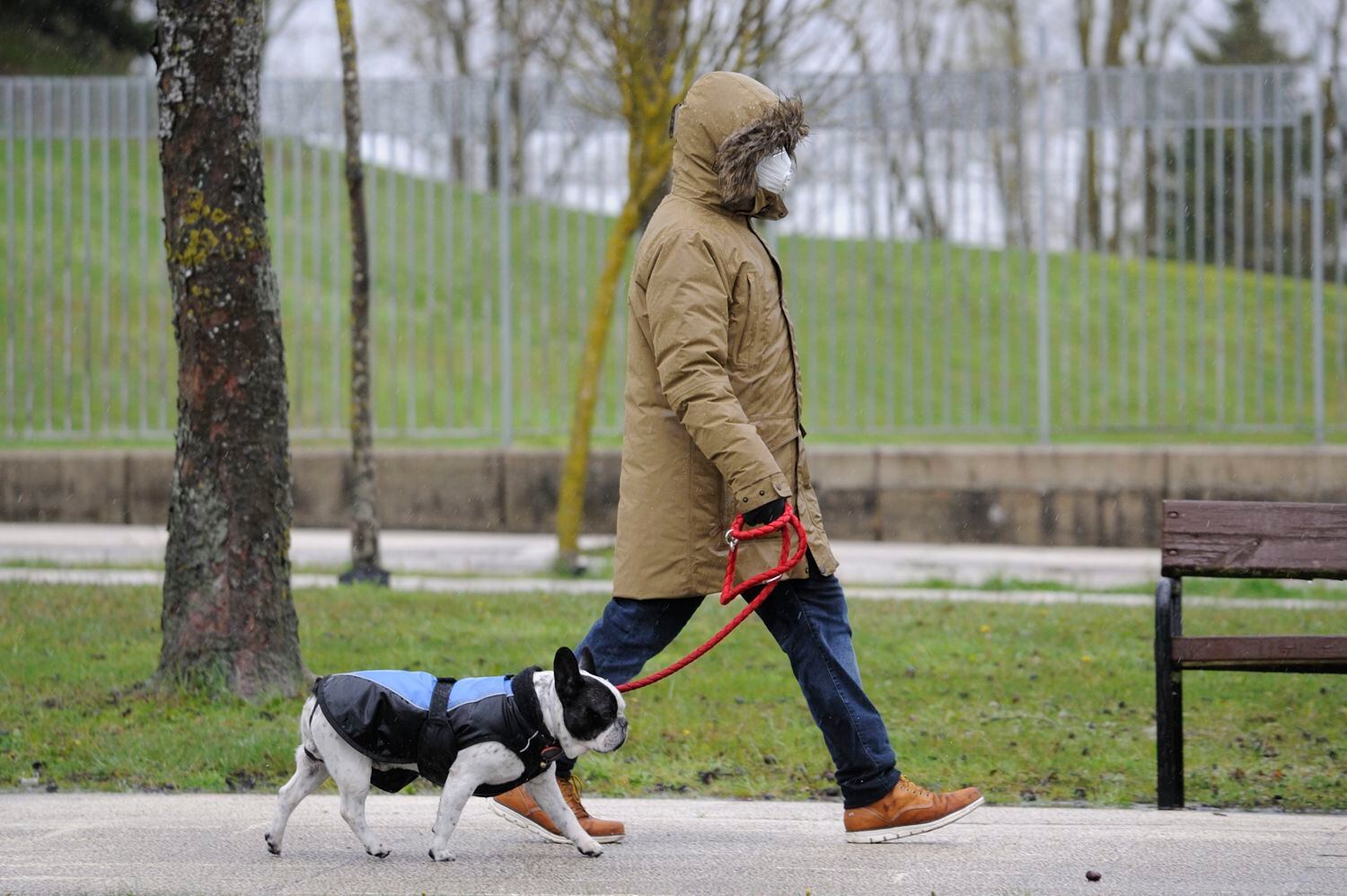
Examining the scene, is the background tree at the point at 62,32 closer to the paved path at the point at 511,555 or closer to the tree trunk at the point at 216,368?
the paved path at the point at 511,555

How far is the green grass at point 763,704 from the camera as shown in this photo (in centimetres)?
554

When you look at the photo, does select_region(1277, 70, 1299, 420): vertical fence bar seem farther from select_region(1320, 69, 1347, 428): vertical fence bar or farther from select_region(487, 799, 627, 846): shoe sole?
select_region(487, 799, 627, 846): shoe sole

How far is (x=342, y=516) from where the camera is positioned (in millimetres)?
12562

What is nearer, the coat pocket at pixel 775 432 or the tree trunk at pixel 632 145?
the coat pocket at pixel 775 432

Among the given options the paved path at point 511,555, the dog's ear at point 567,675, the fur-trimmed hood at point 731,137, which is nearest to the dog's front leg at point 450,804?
the dog's ear at point 567,675

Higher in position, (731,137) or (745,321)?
(731,137)

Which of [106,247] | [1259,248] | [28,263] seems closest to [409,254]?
[106,247]

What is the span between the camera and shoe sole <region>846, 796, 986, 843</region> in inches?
177

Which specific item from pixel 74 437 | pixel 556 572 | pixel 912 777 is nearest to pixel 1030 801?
pixel 912 777

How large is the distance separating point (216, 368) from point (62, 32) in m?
20.2

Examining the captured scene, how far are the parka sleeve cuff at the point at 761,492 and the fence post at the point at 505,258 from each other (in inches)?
336

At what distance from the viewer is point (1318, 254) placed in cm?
1255

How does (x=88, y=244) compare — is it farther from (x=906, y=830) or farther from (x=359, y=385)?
(x=906, y=830)

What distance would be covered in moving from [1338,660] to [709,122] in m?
2.45
